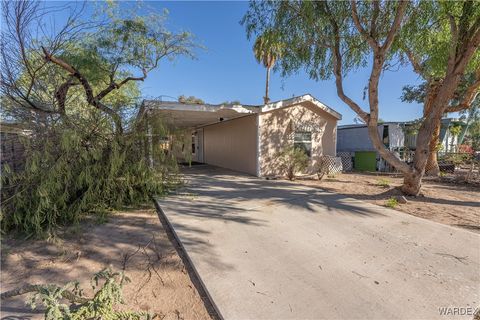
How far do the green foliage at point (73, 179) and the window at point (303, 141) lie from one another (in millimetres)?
6613

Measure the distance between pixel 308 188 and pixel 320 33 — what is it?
4.60m

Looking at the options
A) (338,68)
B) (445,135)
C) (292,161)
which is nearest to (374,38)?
(338,68)

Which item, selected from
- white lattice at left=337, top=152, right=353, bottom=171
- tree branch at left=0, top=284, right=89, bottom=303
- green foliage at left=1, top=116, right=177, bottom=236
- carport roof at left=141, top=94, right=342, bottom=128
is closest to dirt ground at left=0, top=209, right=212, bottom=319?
tree branch at left=0, top=284, right=89, bottom=303

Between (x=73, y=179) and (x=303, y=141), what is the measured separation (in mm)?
8821

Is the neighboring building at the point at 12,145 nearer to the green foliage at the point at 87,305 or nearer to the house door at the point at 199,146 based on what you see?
the green foliage at the point at 87,305

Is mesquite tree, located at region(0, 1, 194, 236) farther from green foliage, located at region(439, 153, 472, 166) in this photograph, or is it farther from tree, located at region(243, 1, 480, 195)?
green foliage, located at region(439, 153, 472, 166)

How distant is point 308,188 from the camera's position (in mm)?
7629

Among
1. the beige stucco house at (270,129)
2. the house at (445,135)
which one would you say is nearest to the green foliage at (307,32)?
the beige stucco house at (270,129)

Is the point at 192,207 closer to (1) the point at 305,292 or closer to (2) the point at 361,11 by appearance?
(1) the point at 305,292

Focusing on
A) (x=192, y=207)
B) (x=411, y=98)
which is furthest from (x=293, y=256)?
(x=411, y=98)

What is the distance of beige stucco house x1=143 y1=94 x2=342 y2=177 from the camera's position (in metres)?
9.48

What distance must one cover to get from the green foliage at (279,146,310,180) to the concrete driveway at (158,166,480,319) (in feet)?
14.3

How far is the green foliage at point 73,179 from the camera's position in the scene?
3.77m

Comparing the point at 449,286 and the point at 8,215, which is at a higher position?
the point at 8,215
